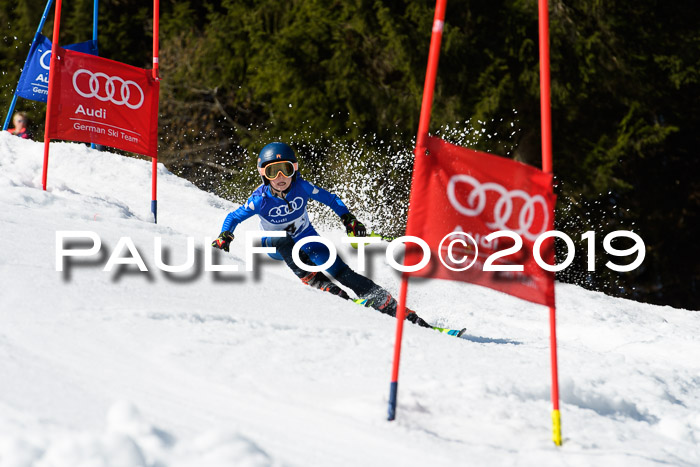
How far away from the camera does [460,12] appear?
17406 mm

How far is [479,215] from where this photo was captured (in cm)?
362

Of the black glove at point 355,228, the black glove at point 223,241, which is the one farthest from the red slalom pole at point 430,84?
the black glove at point 223,241

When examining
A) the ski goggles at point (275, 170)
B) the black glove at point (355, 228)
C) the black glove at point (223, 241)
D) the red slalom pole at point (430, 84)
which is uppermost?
the red slalom pole at point (430, 84)

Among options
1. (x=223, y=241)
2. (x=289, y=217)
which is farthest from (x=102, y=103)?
(x=223, y=241)

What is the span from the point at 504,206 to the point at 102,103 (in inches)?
221

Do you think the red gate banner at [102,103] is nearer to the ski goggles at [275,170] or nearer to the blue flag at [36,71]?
the ski goggles at [275,170]

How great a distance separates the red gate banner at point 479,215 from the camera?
358 cm

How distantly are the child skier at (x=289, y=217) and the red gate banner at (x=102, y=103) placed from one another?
2208 mm

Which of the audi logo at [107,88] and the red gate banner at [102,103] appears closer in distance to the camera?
the red gate banner at [102,103]

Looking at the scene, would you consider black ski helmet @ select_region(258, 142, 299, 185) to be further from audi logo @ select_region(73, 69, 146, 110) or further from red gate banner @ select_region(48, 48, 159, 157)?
audi logo @ select_region(73, 69, 146, 110)

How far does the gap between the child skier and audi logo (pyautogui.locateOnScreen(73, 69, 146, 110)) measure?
90.7 inches

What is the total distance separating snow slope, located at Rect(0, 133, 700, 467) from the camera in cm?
283

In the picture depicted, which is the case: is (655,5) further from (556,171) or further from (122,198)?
(122,198)

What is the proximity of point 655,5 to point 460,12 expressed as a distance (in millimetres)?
4213
